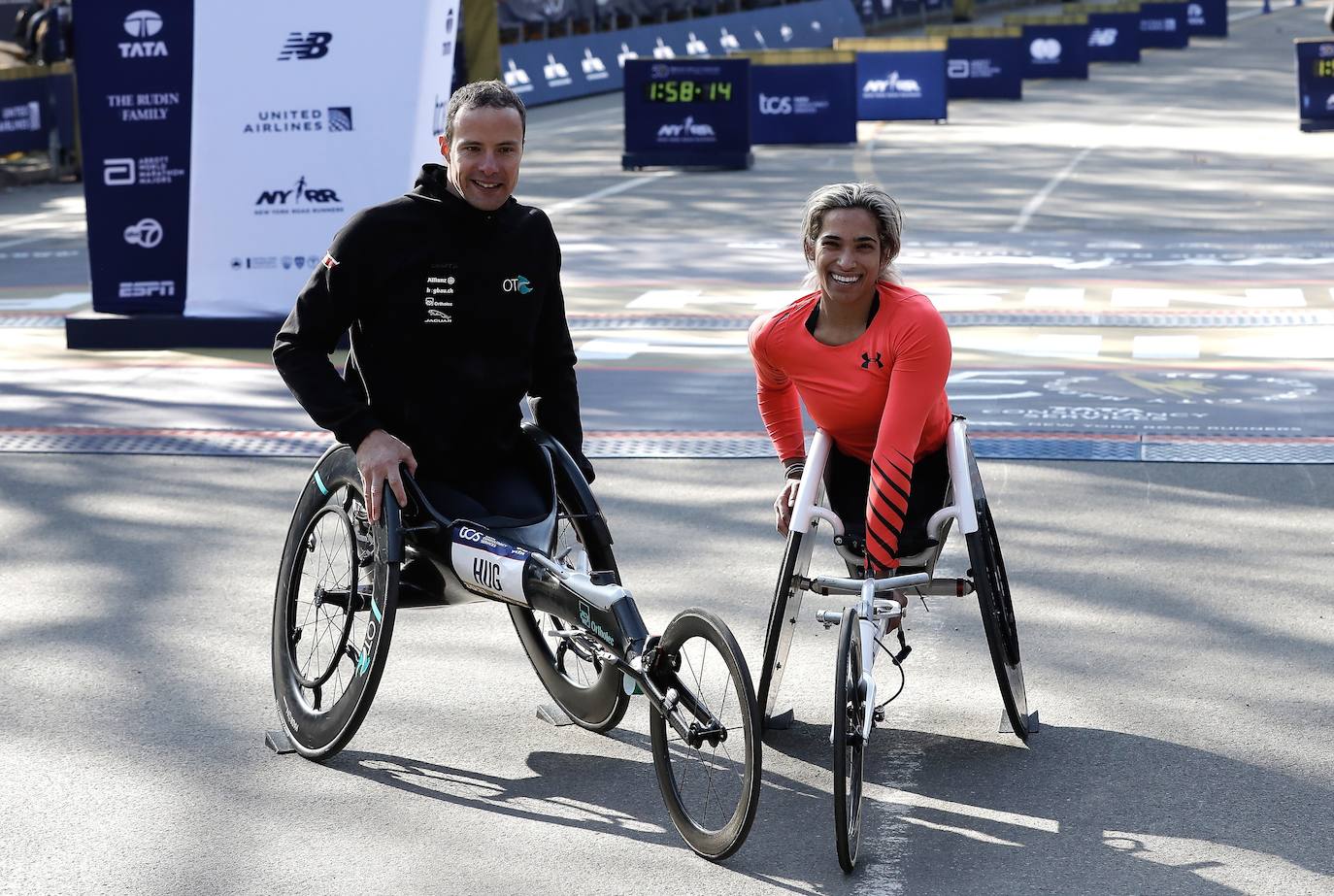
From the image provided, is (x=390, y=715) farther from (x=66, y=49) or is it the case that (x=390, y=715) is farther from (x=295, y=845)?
(x=66, y=49)

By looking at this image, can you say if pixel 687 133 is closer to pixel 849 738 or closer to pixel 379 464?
pixel 379 464

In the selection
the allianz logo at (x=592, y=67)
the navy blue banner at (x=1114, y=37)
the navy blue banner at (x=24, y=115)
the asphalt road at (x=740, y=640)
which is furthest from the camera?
the navy blue banner at (x=1114, y=37)

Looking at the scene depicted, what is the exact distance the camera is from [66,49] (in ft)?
76.0

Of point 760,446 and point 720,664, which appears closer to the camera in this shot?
point 720,664

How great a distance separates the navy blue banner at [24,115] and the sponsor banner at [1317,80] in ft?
49.1

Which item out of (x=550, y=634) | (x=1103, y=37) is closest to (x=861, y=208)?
(x=550, y=634)

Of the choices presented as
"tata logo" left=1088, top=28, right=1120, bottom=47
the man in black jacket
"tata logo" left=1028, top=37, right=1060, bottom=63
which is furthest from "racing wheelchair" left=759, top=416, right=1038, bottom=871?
"tata logo" left=1088, top=28, right=1120, bottom=47

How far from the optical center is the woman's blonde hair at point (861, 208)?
4.76 m

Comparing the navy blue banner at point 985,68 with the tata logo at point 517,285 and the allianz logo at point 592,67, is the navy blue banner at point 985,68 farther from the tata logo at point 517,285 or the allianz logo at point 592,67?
the tata logo at point 517,285

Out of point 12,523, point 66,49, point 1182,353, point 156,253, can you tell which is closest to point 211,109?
point 156,253

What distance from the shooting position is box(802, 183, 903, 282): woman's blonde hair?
4.76m

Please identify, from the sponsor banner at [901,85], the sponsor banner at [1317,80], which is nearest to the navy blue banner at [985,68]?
the sponsor banner at [901,85]

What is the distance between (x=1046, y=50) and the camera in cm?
3478

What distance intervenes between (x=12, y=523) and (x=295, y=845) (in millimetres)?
3629
